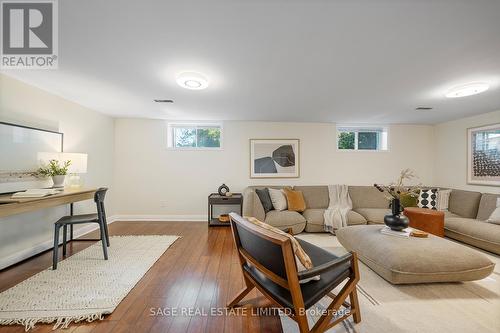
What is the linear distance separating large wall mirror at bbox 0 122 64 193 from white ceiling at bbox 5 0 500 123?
2.09ft

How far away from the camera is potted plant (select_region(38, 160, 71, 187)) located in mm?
2532

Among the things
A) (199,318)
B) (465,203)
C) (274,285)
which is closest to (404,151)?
(465,203)

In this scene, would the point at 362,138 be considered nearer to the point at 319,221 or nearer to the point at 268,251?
the point at 319,221

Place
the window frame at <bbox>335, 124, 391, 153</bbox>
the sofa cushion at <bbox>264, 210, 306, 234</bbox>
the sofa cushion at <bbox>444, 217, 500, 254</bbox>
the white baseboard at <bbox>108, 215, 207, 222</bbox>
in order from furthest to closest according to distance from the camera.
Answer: the window frame at <bbox>335, 124, 391, 153</bbox>, the white baseboard at <bbox>108, 215, 207, 222</bbox>, the sofa cushion at <bbox>264, 210, 306, 234</bbox>, the sofa cushion at <bbox>444, 217, 500, 254</bbox>

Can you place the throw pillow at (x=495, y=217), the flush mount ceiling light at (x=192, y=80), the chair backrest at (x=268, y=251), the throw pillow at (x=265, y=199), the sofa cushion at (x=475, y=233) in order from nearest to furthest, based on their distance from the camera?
the chair backrest at (x=268, y=251), the flush mount ceiling light at (x=192, y=80), the sofa cushion at (x=475, y=233), the throw pillow at (x=495, y=217), the throw pillow at (x=265, y=199)

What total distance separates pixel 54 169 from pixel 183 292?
7.94 feet

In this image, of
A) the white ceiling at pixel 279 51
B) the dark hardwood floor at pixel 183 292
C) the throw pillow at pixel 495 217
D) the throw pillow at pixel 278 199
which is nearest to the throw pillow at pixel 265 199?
the throw pillow at pixel 278 199

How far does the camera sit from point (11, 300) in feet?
5.52

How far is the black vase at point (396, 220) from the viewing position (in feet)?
7.50

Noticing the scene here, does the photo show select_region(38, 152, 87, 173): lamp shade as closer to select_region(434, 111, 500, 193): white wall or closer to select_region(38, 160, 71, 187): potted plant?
select_region(38, 160, 71, 187): potted plant

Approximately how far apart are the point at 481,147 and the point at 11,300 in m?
6.81

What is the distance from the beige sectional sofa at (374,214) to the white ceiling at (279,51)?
1656 mm

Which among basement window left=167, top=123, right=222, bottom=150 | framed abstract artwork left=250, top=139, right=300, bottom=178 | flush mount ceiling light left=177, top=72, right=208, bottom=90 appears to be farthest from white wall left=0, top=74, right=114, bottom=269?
framed abstract artwork left=250, top=139, right=300, bottom=178

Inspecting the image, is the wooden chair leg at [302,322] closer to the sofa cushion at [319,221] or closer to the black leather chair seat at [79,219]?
the sofa cushion at [319,221]
